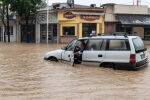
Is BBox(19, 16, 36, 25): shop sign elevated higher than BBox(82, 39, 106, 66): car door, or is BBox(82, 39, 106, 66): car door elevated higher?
BBox(19, 16, 36, 25): shop sign

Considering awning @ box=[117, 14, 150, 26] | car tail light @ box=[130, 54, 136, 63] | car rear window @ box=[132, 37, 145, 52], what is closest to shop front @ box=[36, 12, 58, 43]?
awning @ box=[117, 14, 150, 26]

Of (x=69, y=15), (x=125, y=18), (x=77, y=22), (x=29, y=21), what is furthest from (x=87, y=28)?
(x=29, y=21)

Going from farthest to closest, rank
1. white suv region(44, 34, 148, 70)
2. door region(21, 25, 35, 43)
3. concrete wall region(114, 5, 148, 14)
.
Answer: door region(21, 25, 35, 43)
concrete wall region(114, 5, 148, 14)
white suv region(44, 34, 148, 70)

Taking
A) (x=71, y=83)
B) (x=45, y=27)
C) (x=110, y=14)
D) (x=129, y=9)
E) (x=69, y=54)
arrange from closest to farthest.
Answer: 1. (x=71, y=83)
2. (x=69, y=54)
3. (x=110, y=14)
4. (x=129, y=9)
5. (x=45, y=27)

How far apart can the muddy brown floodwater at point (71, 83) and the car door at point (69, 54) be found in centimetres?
32

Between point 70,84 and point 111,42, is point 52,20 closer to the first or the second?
point 111,42

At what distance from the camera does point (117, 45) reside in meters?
13.8

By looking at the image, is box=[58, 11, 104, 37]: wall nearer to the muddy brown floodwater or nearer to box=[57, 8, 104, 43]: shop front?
box=[57, 8, 104, 43]: shop front

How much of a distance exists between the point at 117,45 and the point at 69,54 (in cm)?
218

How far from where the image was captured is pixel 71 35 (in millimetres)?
39500

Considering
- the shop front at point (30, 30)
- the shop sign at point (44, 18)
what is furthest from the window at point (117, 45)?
the shop front at point (30, 30)

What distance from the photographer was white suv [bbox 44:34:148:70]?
13344 millimetres

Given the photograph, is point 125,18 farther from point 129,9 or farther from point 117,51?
point 117,51

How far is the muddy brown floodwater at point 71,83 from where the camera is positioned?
355 inches
